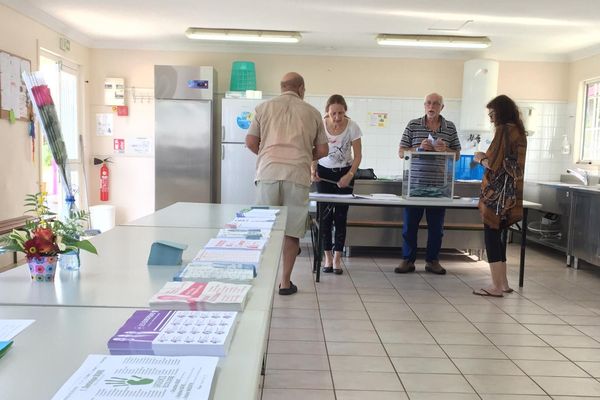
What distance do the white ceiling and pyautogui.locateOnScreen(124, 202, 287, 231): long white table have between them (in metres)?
2.57

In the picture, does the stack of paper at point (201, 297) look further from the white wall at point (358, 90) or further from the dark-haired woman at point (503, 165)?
the white wall at point (358, 90)

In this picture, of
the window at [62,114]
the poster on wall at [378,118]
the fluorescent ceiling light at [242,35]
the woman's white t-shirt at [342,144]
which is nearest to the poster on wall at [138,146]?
the window at [62,114]

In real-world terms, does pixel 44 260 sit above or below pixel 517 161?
below

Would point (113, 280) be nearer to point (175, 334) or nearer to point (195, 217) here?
point (175, 334)

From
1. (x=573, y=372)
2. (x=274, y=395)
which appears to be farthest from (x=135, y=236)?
(x=573, y=372)

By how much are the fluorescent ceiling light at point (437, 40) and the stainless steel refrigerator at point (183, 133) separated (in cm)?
220

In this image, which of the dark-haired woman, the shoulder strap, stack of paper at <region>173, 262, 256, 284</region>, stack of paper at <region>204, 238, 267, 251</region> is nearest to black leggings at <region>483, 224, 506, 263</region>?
the dark-haired woman

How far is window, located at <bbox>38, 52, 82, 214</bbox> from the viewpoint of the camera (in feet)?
18.9

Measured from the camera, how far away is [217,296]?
1.18m

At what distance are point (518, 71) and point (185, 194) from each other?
473 centimetres

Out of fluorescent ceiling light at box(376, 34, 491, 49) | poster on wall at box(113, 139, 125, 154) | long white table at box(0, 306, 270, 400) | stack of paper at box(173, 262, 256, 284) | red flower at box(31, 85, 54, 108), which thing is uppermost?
fluorescent ceiling light at box(376, 34, 491, 49)

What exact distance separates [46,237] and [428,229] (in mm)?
3713

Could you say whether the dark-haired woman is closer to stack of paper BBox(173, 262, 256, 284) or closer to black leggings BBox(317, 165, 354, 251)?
black leggings BBox(317, 165, 354, 251)

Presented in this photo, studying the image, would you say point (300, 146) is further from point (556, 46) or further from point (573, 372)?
point (556, 46)
